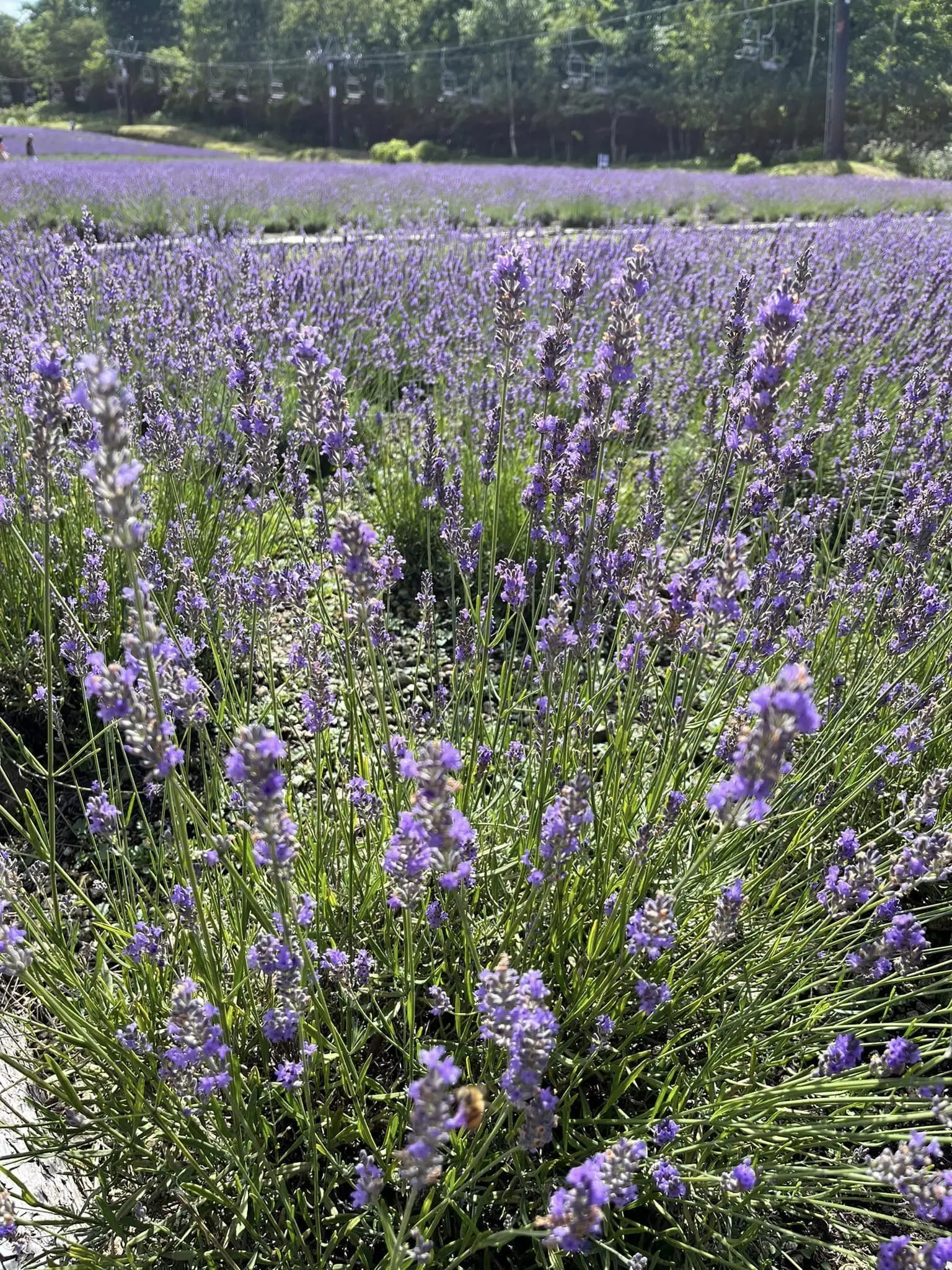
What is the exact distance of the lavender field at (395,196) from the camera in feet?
37.3

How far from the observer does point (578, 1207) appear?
0.92 metres

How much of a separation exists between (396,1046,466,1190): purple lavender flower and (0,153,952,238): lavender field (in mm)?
9114

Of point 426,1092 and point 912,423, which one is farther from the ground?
point 912,423

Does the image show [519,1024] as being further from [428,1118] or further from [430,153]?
[430,153]

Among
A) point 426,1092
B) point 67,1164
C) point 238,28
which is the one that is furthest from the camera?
point 238,28

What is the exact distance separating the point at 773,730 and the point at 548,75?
49811 mm

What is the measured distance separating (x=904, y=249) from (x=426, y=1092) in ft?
28.2

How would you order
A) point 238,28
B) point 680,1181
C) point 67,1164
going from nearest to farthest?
1. point 680,1181
2. point 67,1164
3. point 238,28

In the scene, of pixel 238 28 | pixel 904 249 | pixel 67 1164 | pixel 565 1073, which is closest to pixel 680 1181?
pixel 565 1073

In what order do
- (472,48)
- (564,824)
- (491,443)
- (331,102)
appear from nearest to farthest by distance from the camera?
(564,824)
(491,443)
(331,102)
(472,48)

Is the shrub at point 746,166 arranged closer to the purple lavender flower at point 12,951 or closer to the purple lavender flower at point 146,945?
the purple lavender flower at point 146,945

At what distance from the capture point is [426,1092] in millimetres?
847

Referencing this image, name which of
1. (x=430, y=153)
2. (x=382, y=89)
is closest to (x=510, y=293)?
(x=430, y=153)

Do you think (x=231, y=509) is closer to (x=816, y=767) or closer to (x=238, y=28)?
(x=816, y=767)
